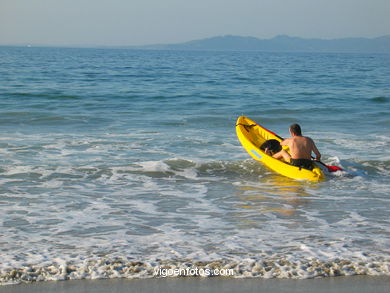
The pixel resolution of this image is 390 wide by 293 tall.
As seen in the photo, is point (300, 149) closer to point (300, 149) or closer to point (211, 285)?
point (300, 149)

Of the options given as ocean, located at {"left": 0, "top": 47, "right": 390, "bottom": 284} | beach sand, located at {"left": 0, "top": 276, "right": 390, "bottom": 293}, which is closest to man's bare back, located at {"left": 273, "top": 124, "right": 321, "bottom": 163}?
ocean, located at {"left": 0, "top": 47, "right": 390, "bottom": 284}

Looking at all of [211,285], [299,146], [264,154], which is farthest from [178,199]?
[211,285]

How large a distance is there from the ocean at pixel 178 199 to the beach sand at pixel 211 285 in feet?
0.43

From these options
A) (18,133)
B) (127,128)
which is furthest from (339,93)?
(18,133)

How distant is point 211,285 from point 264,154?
19.0ft

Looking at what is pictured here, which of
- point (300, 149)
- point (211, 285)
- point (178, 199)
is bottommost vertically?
point (178, 199)

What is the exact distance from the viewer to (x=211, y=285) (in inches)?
196

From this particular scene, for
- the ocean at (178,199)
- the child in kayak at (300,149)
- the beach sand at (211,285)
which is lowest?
the ocean at (178,199)

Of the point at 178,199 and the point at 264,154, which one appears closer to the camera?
the point at 178,199

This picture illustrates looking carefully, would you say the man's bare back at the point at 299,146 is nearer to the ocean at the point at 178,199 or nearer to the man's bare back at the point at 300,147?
the man's bare back at the point at 300,147

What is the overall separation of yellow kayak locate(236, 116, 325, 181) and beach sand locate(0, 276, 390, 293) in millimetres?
4495

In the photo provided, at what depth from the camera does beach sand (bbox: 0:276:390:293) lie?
4859 millimetres

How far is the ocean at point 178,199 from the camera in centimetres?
548

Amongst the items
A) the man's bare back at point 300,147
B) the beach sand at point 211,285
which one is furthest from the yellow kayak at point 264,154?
the beach sand at point 211,285
